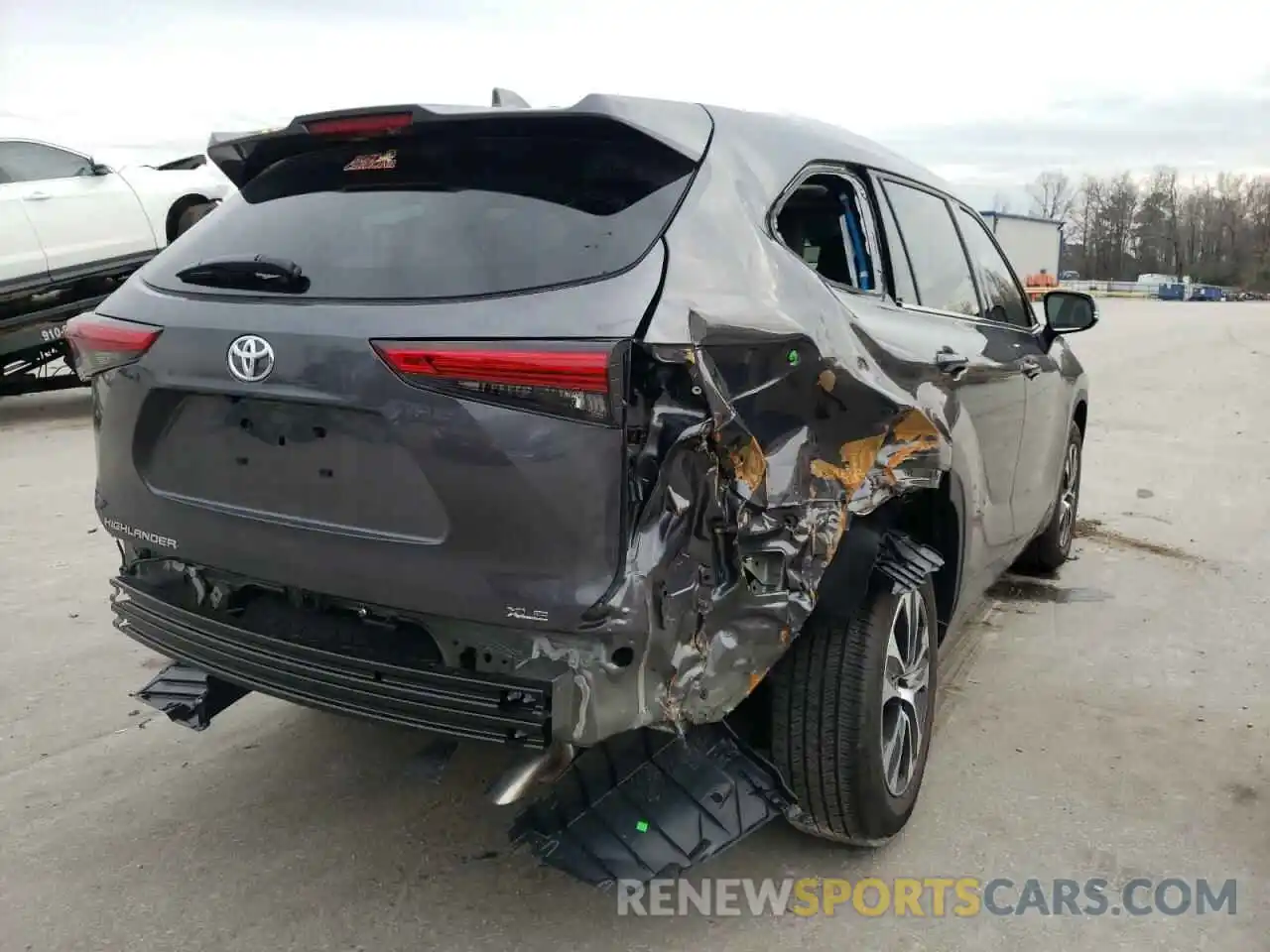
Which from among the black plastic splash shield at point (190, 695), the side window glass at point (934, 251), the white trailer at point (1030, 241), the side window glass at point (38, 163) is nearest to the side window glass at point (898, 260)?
the side window glass at point (934, 251)

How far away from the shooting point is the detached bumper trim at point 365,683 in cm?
215

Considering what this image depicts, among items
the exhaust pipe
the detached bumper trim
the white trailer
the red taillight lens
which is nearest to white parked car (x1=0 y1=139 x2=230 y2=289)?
the red taillight lens

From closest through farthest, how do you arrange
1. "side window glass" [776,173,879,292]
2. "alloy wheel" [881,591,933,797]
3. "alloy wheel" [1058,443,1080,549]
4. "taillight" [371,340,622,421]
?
"taillight" [371,340,622,421] → "side window glass" [776,173,879,292] → "alloy wheel" [881,591,933,797] → "alloy wheel" [1058,443,1080,549]

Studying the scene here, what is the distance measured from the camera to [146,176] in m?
10.1

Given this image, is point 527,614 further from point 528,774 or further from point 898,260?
point 898,260

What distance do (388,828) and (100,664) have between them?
176 centimetres

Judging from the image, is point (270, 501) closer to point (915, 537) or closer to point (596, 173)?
point (596, 173)

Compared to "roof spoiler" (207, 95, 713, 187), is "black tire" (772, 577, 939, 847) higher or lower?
lower

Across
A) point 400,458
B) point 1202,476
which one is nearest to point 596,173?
point 400,458

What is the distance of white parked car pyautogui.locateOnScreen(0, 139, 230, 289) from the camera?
29.6ft

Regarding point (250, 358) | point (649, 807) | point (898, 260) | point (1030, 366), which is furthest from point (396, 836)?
point (1030, 366)

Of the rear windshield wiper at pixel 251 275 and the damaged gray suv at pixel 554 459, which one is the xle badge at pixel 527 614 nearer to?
the damaged gray suv at pixel 554 459

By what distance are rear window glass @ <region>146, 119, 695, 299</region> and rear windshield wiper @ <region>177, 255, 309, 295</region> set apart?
0.9 inches

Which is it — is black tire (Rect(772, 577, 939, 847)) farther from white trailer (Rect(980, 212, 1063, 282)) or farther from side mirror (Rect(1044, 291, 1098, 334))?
white trailer (Rect(980, 212, 1063, 282))
